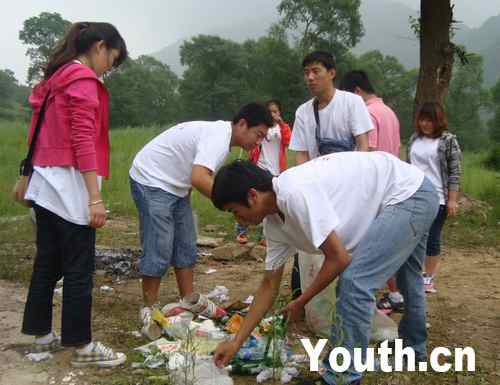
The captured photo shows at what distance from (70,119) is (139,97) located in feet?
126

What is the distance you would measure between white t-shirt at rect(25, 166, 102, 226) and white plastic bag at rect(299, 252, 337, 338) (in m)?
1.25

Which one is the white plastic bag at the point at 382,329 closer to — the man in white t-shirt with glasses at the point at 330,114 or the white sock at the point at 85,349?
the man in white t-shirt with glasses at the point at 330,114

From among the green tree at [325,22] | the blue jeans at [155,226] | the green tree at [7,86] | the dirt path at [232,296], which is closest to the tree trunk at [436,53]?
the dirt path at [232,296]

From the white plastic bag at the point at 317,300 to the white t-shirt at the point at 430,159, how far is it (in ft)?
4.68

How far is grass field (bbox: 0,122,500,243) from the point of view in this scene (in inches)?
286

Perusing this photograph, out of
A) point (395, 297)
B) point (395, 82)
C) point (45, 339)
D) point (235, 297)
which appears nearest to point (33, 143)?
point (45, 339)

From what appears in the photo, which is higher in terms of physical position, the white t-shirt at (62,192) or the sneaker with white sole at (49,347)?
the white t-shirt at (62,192)

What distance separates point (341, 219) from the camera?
7.32ft

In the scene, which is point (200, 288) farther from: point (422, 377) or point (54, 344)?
point (422, 377)

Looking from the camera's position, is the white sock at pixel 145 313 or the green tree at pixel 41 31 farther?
the green tree at pixel 41 31

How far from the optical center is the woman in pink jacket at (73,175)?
8.39ft

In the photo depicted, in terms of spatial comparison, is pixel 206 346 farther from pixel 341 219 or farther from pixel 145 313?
pixel 341 219

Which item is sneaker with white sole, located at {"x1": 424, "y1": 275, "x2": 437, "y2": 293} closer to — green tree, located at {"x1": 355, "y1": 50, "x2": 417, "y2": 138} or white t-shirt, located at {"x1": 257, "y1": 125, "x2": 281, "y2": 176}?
white t-shirt, located at {"x1": 257, "y1": 125, "x2": 281, "y2": 176}

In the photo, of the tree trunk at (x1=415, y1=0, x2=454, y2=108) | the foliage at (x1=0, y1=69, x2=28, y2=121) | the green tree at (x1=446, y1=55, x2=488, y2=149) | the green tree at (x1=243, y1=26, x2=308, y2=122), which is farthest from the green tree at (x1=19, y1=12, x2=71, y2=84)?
the tree trunk at (x1=415, y1=0, x2=454, y2=108)
